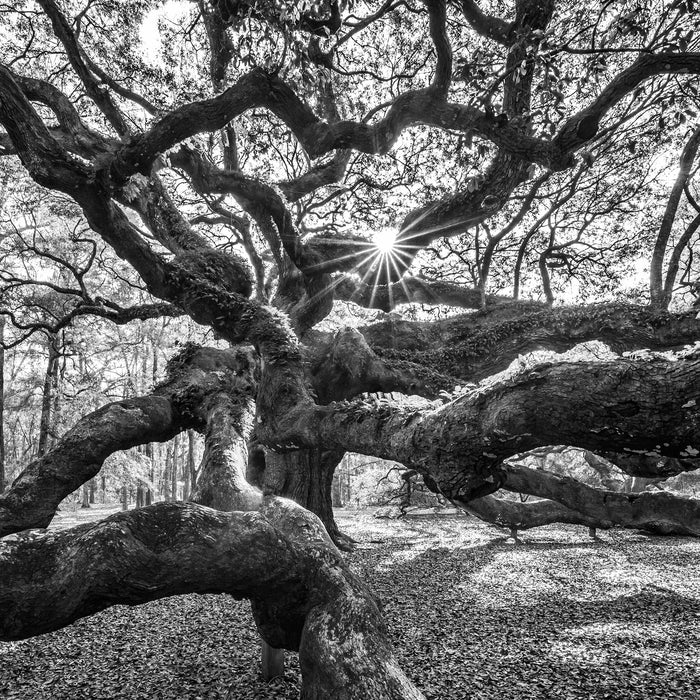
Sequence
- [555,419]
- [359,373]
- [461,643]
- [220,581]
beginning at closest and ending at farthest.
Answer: [220,581], [555,419], [461,643], [359,373]

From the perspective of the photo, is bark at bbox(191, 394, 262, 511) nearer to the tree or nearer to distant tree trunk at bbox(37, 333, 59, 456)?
the tree

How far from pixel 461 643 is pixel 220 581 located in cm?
276

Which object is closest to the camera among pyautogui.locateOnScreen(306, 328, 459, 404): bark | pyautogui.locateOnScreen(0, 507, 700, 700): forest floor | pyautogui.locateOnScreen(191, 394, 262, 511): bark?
pyautogui.locateOnScreen(0, 507, 700, 700): forest floor

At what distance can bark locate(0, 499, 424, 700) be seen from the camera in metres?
1.93

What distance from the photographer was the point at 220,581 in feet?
7.28

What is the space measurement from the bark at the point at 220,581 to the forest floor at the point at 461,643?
1.14m

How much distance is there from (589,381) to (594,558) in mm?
7183

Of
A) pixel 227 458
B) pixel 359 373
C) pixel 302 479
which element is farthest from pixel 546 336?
pixel 227 458

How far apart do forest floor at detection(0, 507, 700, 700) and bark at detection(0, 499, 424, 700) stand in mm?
1137

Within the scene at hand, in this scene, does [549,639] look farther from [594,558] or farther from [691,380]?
[594,558]

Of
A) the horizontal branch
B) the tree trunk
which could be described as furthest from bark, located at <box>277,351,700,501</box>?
the horizontal branch

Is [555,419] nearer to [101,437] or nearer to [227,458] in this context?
[227,458]

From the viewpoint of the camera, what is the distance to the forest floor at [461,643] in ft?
9.89

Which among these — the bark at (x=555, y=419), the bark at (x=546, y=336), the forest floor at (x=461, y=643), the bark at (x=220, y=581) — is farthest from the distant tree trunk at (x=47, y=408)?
the bark at (x=555, y=419)
